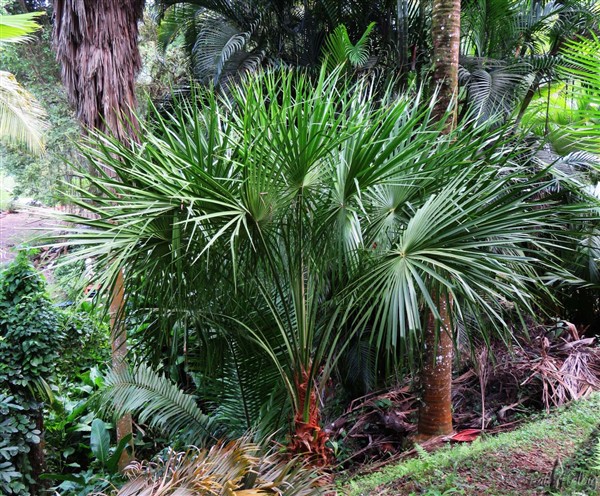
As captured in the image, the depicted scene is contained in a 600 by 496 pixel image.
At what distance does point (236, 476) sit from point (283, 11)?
736cm

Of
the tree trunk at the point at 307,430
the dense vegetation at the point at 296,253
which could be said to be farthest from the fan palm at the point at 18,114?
the tree trunk at the point at 307,430

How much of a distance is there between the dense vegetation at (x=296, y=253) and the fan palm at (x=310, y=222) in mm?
20

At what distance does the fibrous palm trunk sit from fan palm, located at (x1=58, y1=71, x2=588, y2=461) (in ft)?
5.36

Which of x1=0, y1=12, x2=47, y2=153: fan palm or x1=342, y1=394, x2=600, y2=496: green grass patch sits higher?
x1=0, y1=12, x2=47, y2=153: fan palm

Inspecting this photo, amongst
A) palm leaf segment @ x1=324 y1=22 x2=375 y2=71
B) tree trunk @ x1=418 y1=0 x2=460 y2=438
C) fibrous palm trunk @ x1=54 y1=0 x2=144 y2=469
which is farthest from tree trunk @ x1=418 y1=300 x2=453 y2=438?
palm leaf segment @ x1=324 y1=22 x2=375 y2=71

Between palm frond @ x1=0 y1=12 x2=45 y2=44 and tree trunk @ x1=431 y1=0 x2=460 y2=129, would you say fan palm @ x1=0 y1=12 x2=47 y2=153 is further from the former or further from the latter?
tree trunk @ x1=431 y1=0 x2=460 y2=129

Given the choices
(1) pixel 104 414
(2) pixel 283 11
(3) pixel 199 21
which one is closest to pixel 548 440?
(1) pixel 104 414

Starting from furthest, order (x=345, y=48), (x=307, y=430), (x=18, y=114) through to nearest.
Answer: (x=18, y=114), (x=345, y=48), (x=307, y=430)

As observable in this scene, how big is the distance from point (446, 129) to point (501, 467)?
8.92 ft

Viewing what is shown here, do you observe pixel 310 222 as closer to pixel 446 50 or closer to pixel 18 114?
pixel 446 50

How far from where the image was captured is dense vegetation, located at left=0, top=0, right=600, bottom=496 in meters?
2.99

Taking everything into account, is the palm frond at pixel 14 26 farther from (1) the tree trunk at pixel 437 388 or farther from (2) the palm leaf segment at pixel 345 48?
(1) the tree trunk at pixel 437 388

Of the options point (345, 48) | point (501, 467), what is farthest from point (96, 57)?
point (501, 467)

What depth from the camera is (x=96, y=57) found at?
4891 mm
